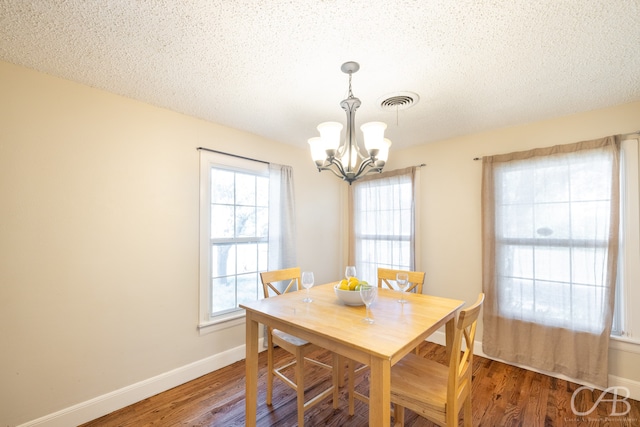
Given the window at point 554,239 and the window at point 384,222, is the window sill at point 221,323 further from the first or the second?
the window at point 554,239

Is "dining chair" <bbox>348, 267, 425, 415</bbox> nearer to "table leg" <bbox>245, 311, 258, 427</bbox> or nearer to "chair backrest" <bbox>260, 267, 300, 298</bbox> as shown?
"table leg" <bbox>245, 311, 258, 427</bbox>

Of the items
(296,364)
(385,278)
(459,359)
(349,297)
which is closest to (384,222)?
(385,278)

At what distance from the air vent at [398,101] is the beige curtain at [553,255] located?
3.99 feet

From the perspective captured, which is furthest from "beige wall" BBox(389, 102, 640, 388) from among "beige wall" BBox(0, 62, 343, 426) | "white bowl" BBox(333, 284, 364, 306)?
"beige wall" BBox(0, 62, 343, 426)

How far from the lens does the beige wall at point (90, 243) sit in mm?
1706

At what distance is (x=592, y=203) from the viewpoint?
234 cm

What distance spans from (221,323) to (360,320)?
163 cm

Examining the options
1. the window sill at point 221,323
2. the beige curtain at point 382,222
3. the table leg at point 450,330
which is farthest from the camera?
the beige curtain at point 382,222

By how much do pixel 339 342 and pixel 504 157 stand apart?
251cm

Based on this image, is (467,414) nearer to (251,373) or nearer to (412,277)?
(412,277)

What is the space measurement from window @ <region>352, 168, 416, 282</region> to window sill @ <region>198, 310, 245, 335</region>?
67.6 inches

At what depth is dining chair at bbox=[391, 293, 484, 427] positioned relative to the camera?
1.32 meters

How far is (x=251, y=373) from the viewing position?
5.96ft

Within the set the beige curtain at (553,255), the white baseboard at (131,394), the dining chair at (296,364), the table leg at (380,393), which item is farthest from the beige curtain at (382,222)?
the table leg at (380,393)
